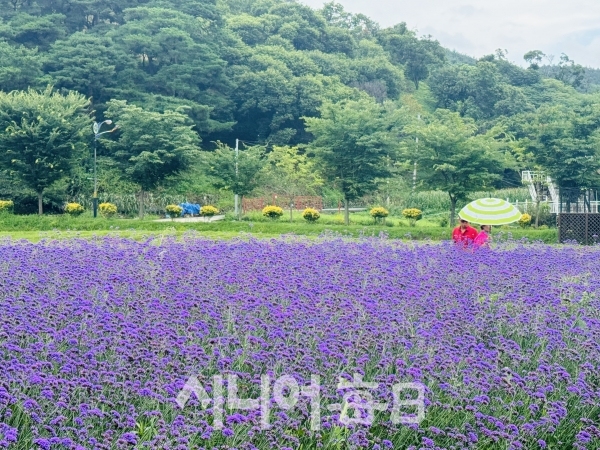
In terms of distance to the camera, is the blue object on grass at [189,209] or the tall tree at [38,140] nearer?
the tall tree at [38,140]

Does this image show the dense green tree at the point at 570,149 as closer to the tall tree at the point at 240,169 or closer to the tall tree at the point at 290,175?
the tall tree at the point at 290,175

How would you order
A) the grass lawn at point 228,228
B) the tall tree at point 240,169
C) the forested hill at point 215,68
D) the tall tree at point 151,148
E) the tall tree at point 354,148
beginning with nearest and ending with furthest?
the grass lawn at point 228,228 → the tall tree at point 354,148 → the tall tree at point 151,148 → the tall tree at point 240,169 → the forested hill at point 215,68

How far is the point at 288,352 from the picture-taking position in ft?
14.4

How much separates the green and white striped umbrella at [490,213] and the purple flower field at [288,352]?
5912 millimetres

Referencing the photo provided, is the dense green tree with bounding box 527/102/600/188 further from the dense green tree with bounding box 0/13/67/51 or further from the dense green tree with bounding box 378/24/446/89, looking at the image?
the dense green tree with bounding box 378/24/446/89

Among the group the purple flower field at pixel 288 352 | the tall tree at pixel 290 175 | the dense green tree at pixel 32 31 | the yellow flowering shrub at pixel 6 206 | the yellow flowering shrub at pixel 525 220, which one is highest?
the dense green tree at pixel 32 31

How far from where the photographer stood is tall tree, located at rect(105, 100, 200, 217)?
27.4 metres

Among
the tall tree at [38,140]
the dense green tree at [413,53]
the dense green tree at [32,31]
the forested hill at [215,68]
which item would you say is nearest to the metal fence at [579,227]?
the tall tree at [38,140]

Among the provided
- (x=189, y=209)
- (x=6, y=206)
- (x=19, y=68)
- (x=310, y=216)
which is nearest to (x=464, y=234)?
(x=310, y=216)

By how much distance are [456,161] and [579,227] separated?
7177mm

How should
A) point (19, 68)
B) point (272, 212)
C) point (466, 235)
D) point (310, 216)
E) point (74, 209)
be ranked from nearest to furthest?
point (466, 235) → point (310, 216) → point (272, 212) → point (74, 209) → point (19, 68)

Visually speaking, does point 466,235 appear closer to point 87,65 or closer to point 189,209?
point 189,209

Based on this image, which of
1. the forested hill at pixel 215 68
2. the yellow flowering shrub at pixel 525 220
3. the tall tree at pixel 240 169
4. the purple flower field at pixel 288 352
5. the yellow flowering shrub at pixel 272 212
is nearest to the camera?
the purple flower field at pixel 288 352

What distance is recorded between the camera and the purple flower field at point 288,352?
3.57m
